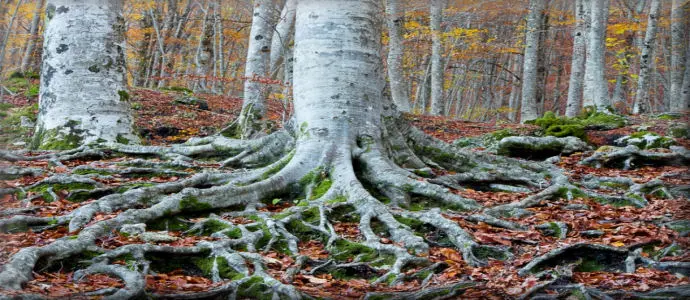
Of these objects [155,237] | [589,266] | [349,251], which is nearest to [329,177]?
[349,251]

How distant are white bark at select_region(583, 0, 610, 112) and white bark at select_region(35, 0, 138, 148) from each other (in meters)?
11.2

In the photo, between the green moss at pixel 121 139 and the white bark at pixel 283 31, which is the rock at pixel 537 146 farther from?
the white bark at pixel 283 31

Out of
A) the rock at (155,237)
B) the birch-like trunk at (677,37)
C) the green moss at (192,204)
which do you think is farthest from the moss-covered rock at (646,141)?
the birch-like trunk at (677,37)

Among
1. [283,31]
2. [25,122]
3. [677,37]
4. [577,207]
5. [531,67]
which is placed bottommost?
[577,207]

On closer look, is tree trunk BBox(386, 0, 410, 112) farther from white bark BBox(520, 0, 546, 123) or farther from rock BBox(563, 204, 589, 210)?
rock BBox(563, 204, 589, 210)

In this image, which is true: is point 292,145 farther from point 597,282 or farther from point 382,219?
point 597,282

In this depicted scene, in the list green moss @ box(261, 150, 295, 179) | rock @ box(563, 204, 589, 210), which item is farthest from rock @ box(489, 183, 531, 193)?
green moss @ box(261, 150, 295, 179)

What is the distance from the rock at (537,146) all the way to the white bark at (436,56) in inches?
400

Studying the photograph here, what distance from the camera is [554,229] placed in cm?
484

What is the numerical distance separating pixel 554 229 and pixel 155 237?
3.06 metres

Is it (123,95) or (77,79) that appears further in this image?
(123,95)

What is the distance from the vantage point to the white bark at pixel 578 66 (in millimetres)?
15867

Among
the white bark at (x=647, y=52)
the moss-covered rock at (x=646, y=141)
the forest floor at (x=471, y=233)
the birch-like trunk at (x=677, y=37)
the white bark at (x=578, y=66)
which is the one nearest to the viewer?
the forest floor at (x=471, y=233)

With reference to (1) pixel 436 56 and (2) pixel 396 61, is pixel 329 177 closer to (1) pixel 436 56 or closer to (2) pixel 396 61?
(2) pixel 396 61
